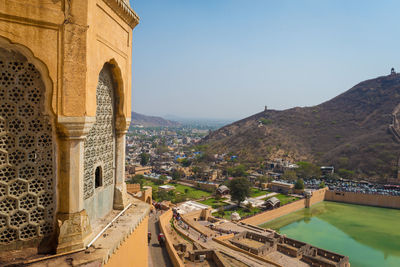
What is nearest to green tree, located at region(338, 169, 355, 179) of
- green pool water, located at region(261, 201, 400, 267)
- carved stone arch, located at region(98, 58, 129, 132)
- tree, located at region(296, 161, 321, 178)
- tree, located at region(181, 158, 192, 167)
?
tree, located at region(296, 161, 321, 178)

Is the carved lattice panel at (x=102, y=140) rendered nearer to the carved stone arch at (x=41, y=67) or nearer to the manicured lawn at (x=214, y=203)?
the carved stone arch at (x=41, y=67)

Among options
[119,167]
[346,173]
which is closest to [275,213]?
[346,173]

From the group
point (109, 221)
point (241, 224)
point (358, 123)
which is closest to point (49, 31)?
point (109, 221)

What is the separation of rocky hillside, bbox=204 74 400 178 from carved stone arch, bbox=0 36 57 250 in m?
42.1

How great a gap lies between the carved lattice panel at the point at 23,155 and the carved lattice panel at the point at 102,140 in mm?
606

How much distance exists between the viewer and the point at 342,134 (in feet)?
193

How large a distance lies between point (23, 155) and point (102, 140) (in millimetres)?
Answer: 1373

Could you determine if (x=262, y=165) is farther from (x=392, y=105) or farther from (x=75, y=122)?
(x=75, y=122)

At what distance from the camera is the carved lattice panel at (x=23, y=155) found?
3588 millimetres

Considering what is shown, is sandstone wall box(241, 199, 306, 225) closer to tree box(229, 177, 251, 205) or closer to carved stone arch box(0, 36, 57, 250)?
tree box(229, 177, 251, 205)

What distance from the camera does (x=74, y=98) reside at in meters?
3.72

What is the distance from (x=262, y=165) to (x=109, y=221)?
43393mm

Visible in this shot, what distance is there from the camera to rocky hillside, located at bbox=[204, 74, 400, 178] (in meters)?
43.1

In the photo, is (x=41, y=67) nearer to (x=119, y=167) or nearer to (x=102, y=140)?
(x=102, y=140)
